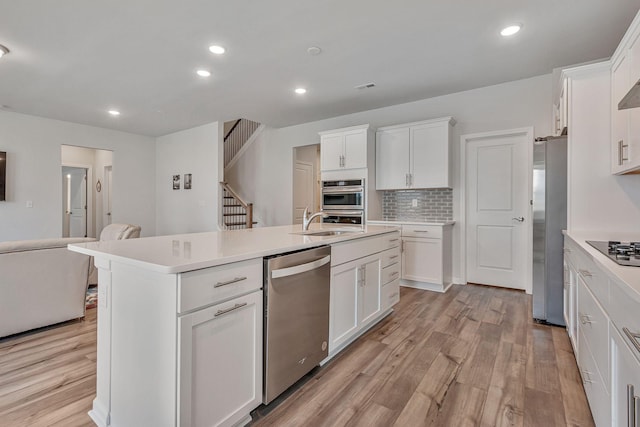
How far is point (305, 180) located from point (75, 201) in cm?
612

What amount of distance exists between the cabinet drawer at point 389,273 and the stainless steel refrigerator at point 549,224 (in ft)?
4.20

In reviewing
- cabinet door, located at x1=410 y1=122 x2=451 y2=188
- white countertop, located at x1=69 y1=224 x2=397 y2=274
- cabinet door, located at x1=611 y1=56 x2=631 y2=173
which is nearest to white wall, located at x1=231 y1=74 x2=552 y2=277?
cabinet door, located at x1=410 y1=122 x2=451 y2=188

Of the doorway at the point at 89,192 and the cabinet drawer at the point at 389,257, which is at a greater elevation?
the doorway at the point at 89,192

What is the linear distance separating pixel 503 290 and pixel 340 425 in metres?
3.37

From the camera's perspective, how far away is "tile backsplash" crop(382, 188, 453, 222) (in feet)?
14.6

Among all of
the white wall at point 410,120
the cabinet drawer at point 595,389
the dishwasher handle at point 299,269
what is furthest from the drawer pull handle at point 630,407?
the white wall at point 410,120

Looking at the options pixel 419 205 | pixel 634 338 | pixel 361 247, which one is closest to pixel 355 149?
pixel 419 205

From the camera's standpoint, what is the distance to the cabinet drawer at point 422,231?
3.96 metres

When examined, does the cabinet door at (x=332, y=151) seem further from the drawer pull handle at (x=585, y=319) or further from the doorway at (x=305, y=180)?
Answer: the drawer pull handle at (x=585, y=319)

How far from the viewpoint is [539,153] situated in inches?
111

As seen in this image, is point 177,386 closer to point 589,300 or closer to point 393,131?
point 589,300

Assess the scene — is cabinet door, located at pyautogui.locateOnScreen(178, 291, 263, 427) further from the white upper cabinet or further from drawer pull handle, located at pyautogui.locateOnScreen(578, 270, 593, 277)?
the white upper cabinet

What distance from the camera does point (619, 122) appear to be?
84.3 inches

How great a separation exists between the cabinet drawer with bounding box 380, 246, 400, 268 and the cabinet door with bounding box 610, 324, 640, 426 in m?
1.69
